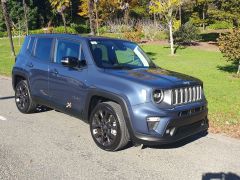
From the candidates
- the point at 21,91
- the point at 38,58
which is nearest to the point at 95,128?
the point at 38,58

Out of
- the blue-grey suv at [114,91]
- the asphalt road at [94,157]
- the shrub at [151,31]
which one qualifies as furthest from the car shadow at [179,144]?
the shrub at [151,31]

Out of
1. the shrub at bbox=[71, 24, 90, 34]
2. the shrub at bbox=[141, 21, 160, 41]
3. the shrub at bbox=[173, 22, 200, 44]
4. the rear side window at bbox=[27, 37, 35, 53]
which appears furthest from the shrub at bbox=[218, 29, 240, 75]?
the shrub at bbox=[71, 24, 90, 34]

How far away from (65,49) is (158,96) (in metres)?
2.31

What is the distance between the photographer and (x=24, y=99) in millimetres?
8344

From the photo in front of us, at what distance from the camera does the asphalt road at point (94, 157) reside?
5078 mm

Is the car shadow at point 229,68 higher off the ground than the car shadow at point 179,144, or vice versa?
the car shadow at point 179,144

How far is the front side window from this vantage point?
670cm

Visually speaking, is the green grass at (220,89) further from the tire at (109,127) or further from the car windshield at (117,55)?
the tire at (109,127)

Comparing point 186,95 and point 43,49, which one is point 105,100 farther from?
point 43,49

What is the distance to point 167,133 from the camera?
215 inches

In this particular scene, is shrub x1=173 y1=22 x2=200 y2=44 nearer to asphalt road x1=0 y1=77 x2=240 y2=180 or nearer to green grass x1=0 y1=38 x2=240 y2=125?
green grass x1=0 y1=38 x2=240 y2=125

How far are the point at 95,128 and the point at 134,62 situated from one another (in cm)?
150

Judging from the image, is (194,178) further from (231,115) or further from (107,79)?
(231,115)

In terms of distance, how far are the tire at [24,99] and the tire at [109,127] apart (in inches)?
96.9
